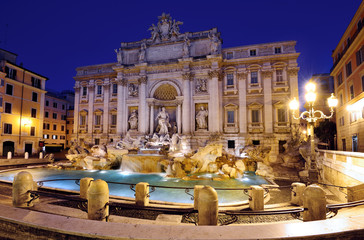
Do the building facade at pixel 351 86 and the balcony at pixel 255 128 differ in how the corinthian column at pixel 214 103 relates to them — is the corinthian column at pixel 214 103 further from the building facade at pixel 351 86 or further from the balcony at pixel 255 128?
the building facade at pixel 351 86

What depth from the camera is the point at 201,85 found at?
76.5 feet

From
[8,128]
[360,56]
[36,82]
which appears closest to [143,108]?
[8,128]

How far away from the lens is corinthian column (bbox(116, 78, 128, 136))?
25.6 metres

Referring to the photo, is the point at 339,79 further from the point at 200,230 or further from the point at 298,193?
the point at 200,230

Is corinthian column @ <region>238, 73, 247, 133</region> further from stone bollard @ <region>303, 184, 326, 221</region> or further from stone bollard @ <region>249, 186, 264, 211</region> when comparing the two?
stone bollard @ <region>303, 184, 326, 221</region>

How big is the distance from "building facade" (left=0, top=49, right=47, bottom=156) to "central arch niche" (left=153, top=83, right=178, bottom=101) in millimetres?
17986

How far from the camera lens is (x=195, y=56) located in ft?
77.8

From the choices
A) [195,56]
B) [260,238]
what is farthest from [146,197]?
[195,56]

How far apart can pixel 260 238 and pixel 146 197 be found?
4.33m

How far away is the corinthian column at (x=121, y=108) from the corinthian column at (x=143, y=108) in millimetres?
2594

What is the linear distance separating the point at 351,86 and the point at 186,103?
16.9m

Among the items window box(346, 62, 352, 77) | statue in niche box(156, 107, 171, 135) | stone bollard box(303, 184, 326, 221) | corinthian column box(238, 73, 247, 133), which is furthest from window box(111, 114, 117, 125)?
window box(346, 62, 352, 77)

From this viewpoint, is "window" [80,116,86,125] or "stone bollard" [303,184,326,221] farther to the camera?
"window" [80,116,86,125]

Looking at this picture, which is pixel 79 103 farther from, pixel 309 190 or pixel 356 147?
pixel 356 147
